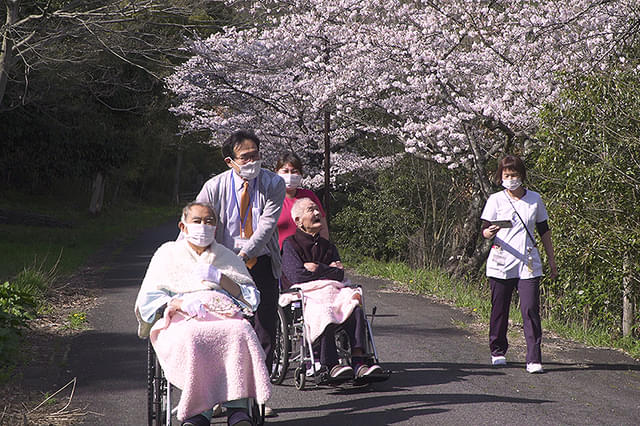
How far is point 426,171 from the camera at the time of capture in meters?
16.6

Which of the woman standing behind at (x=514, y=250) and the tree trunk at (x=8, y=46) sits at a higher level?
the tree trunk at (x=8, y=46)

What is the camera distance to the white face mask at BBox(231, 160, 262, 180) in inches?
222

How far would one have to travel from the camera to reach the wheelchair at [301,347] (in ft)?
20.7

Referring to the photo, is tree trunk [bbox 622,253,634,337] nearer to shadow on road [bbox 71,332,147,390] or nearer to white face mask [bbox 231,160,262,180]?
white face mask [bbox 231,160,262,180]

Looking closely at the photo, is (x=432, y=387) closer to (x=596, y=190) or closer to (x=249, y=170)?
(x=249, y=170)

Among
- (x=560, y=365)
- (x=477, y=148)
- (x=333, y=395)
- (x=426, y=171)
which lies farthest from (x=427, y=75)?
(x=333, y=395)

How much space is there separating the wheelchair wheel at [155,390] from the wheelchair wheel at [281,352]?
1355 millimetres

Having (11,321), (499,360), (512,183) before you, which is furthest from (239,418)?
(512,183)

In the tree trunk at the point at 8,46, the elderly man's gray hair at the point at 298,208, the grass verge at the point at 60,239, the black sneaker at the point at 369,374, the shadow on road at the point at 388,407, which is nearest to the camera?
the shadow on road at the point at 388,407

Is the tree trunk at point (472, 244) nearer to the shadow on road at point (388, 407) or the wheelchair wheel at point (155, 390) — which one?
the shadow on road at point (388, 407)

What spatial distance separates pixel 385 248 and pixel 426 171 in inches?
102

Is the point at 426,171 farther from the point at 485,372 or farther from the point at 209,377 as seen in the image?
the point at 209,377

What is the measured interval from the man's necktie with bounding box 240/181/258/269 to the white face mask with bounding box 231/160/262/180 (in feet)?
0.18

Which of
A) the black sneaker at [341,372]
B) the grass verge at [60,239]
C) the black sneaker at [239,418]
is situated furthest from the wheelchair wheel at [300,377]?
the grass verge at [60,239]
